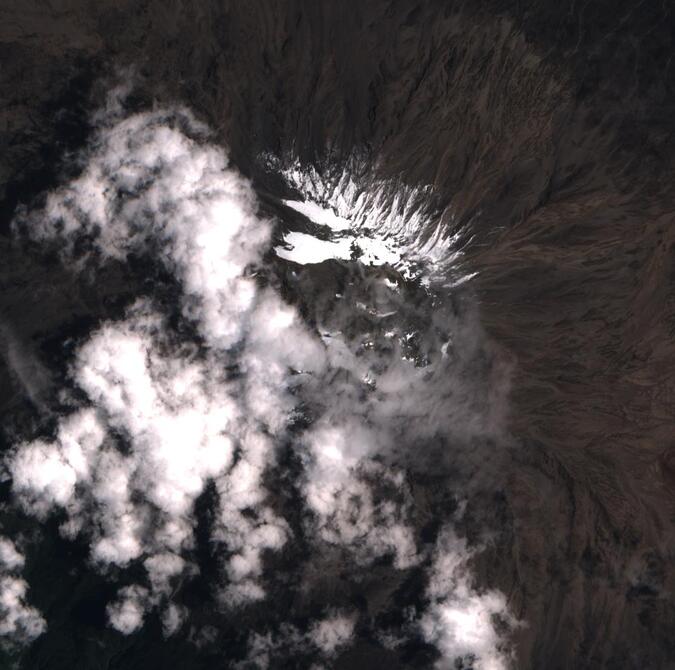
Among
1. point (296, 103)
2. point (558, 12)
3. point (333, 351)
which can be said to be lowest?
point (333, 351)

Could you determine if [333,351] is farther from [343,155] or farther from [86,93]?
[86,93]

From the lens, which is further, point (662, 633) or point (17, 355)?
point (17, 355)

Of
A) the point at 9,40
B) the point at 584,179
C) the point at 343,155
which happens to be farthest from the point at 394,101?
the point at 9,40

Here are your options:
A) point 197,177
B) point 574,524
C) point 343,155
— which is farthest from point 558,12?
point 574,524

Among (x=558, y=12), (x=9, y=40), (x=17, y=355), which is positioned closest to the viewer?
(x=558, y=12)

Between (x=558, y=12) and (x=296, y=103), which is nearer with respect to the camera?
(x=558, y=12)

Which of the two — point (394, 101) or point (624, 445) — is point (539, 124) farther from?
point (624, 445)

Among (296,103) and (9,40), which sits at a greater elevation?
(296,103)

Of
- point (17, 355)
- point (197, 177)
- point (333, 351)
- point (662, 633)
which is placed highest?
point (197, 177)

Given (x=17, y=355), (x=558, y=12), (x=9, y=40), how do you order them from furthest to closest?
(x=17, y=355) → (x=9, y=40) → (x=558, y=12)
